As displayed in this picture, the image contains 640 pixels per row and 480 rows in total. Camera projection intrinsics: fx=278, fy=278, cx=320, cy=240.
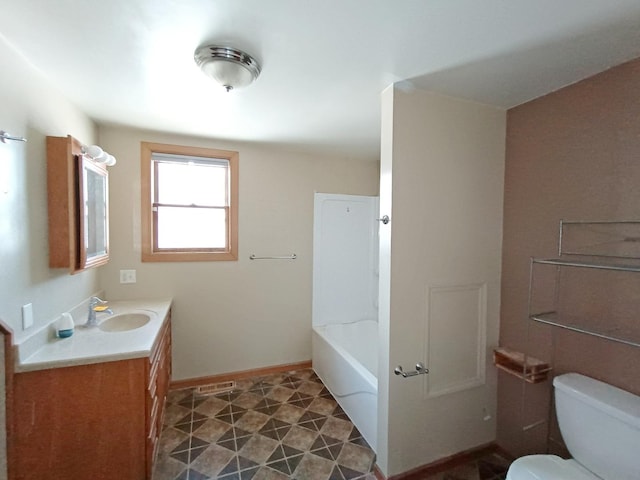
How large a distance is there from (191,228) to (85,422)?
5.46 ft

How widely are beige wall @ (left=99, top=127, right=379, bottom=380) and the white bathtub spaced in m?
0.31

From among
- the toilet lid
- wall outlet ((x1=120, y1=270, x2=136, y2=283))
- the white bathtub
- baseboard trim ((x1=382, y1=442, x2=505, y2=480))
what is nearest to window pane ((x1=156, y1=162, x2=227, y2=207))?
wall outlet ((x1=120, y1=270, x2=136, y2=283))

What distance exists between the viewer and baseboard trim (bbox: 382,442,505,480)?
167 cm

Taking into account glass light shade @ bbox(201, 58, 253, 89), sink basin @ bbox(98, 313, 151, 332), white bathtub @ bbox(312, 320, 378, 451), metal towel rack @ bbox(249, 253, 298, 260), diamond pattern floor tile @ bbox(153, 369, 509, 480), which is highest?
glass light shade @ bbox(201, 58, 253, 89)

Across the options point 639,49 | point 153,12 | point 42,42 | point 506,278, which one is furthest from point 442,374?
point 42,42

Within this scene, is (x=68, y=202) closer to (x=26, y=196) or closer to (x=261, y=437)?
(x=26, y=196)

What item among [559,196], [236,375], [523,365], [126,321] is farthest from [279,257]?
[559,196]

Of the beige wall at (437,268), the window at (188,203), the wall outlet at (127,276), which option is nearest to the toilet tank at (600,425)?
the beige wall at (437,268)

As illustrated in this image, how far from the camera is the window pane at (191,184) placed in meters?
2.61

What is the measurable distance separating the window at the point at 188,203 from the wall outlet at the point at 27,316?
110 cm

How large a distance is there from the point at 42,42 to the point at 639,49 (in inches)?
106

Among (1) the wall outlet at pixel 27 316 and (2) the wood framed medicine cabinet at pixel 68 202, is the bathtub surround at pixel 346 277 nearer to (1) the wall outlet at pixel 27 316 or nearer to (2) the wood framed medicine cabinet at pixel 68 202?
(2) the wood framed medicine cabinet at pixel 68 202

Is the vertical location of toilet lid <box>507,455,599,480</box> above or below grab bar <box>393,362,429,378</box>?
below

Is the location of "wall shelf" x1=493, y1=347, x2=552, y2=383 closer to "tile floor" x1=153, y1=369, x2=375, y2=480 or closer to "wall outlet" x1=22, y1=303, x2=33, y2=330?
"tile floor" x1=153, y1=369, x2=375, y2=480
